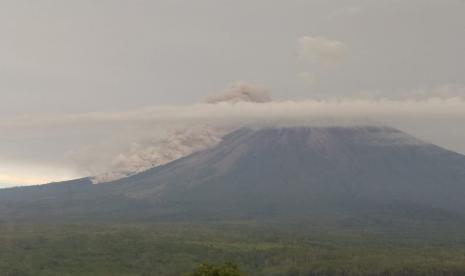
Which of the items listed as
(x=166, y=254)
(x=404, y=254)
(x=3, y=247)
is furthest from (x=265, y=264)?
(x=3, y=247)

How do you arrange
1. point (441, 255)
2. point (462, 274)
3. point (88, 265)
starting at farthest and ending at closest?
1. point (441, 255)
2. point (88, 265)
3. point (462, 274)

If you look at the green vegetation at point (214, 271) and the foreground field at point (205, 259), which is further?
the foreground field at point (205, 259)

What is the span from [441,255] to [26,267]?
100.0 m

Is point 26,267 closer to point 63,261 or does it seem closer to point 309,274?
point 63,261

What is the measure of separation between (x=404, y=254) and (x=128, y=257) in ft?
229

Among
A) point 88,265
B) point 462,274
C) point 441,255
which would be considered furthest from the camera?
point 441,255

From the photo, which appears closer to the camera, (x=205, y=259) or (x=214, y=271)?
(x=214, y=271)

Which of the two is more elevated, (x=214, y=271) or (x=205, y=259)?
(x=214, y=271)

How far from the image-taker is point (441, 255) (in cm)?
18850

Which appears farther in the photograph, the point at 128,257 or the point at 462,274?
the point at 128,257

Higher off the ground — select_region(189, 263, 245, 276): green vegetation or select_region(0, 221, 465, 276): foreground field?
select_region(189, 263, 245, 276): green vegetation

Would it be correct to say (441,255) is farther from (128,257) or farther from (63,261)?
(63,261)

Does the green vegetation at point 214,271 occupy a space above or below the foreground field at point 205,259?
above

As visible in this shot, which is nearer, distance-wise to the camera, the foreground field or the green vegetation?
the green vegetation
